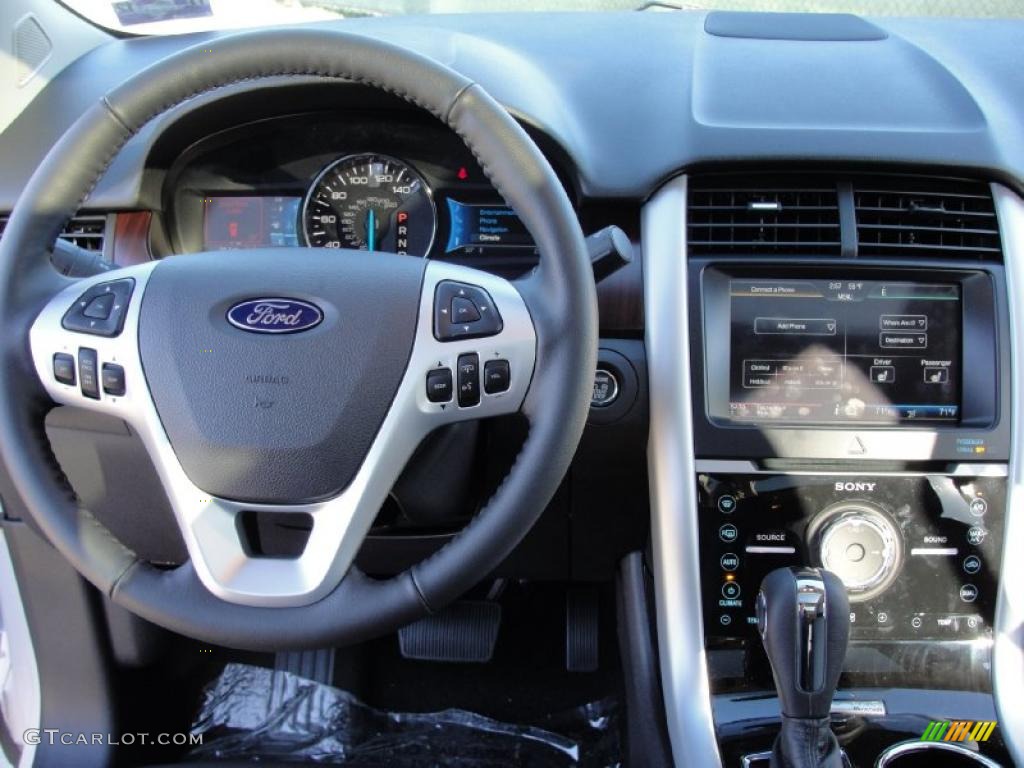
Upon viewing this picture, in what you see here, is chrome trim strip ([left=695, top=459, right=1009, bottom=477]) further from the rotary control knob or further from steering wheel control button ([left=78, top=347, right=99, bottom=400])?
steering wheel control button ([left=78, top=347, right=99, bottom=400])

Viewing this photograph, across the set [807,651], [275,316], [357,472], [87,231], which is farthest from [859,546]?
[87,231]

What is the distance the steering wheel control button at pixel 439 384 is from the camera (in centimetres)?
107

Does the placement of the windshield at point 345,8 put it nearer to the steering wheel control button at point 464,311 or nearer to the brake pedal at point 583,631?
the steering wheel control button at point 464,311

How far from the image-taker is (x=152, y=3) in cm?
183

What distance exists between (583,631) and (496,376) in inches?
38.2

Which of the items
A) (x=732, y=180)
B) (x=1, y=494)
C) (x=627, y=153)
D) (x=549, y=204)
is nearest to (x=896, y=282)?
(x=732, y=180)

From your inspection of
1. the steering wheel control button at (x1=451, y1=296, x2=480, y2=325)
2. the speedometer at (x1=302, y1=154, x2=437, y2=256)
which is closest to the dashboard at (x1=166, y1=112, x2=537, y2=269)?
the speedometer at (x1=302, y1=154, x2=437, y2=256)

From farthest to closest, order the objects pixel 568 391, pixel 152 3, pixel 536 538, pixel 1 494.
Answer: pixel 152 3, pixel 536 538, pixel 1 494, pixel 568 391

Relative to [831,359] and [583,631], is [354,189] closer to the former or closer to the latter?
[831,359]

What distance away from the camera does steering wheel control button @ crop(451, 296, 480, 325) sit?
1085 mm

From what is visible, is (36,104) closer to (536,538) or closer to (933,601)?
(536,538)

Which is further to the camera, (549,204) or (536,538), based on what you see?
(536,538)

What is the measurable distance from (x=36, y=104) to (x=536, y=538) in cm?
111

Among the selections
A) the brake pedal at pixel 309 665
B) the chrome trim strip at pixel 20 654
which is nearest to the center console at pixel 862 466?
the brake pedal at pixel 309 665
